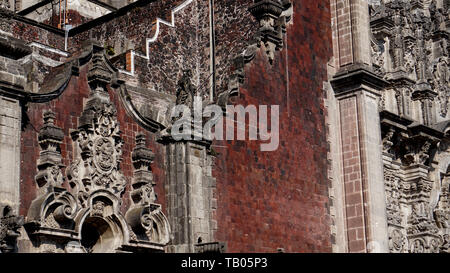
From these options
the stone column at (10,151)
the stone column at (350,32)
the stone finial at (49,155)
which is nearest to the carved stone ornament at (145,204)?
the stone finial at (49,155)

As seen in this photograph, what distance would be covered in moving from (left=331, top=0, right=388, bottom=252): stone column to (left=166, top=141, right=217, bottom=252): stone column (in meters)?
5.03

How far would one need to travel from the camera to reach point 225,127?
21.4 meters

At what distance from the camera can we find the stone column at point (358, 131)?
24062 millimetres

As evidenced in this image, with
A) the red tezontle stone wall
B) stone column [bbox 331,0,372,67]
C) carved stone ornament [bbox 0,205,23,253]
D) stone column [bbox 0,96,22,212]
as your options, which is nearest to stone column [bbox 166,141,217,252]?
the red tezontle stone wall

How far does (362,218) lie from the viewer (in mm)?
23984

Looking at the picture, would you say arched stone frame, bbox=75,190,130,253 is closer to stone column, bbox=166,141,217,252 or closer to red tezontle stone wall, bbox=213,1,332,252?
stone column, bbox=166,141,217,252

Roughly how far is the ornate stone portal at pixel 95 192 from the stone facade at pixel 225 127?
0.10ft

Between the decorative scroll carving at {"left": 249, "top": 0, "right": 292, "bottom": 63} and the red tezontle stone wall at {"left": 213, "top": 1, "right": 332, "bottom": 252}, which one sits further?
the decorative scroll carving at {"left": 249, "top": 0, "right": 292, "bottom": 63}

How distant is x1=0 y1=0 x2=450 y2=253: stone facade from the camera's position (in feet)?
58.2

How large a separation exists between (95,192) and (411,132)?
512 inches

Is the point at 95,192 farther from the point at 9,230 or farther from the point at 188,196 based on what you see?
the point at 9,230

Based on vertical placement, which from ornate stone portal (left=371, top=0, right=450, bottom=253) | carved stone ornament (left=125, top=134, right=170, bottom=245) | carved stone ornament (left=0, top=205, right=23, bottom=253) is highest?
ornate stone portal (left=371, top=0, right=450, bottom=253)

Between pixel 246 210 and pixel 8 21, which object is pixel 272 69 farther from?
pixel 8 21
